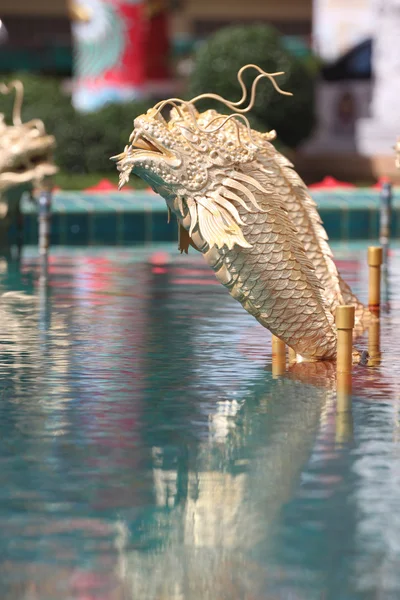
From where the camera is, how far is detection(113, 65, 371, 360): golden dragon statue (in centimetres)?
757

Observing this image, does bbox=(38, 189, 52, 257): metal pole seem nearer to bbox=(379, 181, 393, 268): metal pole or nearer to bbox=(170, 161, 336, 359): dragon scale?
bbox=(379, 181, 393, 268): metal pole

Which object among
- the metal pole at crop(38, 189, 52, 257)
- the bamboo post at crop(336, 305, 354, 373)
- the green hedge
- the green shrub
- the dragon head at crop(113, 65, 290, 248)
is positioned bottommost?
the bamboo post at crop(336, 305, 354, 373)

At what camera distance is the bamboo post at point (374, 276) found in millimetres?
10562

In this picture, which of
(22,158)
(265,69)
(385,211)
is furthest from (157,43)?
(22,158)

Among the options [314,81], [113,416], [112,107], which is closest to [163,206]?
[112,107]

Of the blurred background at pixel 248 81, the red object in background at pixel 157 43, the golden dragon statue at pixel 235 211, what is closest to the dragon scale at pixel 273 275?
the golden dragon statue at pixel 235 211

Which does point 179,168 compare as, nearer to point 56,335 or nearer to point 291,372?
point 291,372

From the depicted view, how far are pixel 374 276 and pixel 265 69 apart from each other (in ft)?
45.7

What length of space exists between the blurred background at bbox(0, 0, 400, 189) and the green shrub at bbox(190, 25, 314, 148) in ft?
0.07

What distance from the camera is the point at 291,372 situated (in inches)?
316

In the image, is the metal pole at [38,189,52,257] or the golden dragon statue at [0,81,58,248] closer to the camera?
the metal pole at [38,189,52,257]

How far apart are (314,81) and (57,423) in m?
19.9

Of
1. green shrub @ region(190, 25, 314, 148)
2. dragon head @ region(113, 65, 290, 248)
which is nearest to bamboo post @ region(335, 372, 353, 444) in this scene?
dragon head @ region(113, 65, 290, 248)

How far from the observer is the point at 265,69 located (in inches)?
950
